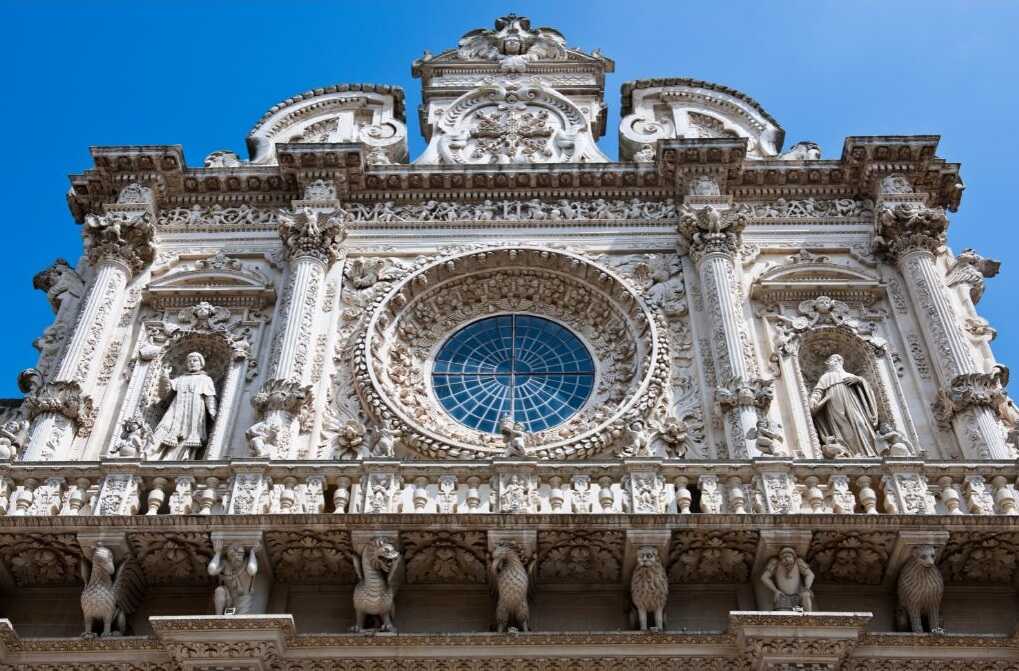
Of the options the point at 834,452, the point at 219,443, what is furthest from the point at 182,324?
the point at 834,452

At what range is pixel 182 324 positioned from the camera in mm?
14734

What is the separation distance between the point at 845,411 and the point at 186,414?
25.9ft

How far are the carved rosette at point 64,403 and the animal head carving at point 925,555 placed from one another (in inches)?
364

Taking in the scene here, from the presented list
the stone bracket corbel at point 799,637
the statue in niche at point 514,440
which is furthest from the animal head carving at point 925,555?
the statue in niche at point 514,440

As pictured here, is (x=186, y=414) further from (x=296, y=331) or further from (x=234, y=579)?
(x=234, y=579)

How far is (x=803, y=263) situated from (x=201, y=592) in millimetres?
9108

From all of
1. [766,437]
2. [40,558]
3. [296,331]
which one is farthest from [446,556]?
[296,331]

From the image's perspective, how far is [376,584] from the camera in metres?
9.90

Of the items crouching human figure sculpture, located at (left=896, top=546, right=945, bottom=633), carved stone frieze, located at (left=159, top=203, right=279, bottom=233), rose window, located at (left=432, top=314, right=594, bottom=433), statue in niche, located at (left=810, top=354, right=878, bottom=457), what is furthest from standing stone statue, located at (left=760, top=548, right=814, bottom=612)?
carved stone frieze, located at (left=159, top=203, right=279, bottom=233)

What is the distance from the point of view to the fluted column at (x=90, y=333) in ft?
41.7

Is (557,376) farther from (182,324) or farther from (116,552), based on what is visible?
(116,552)

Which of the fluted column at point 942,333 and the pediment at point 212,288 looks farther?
the pediment at point 212,288

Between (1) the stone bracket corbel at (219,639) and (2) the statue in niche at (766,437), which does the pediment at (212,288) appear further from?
(2) the statue in niche at (766,437)

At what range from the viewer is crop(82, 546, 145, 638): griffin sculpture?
980 centimetres
